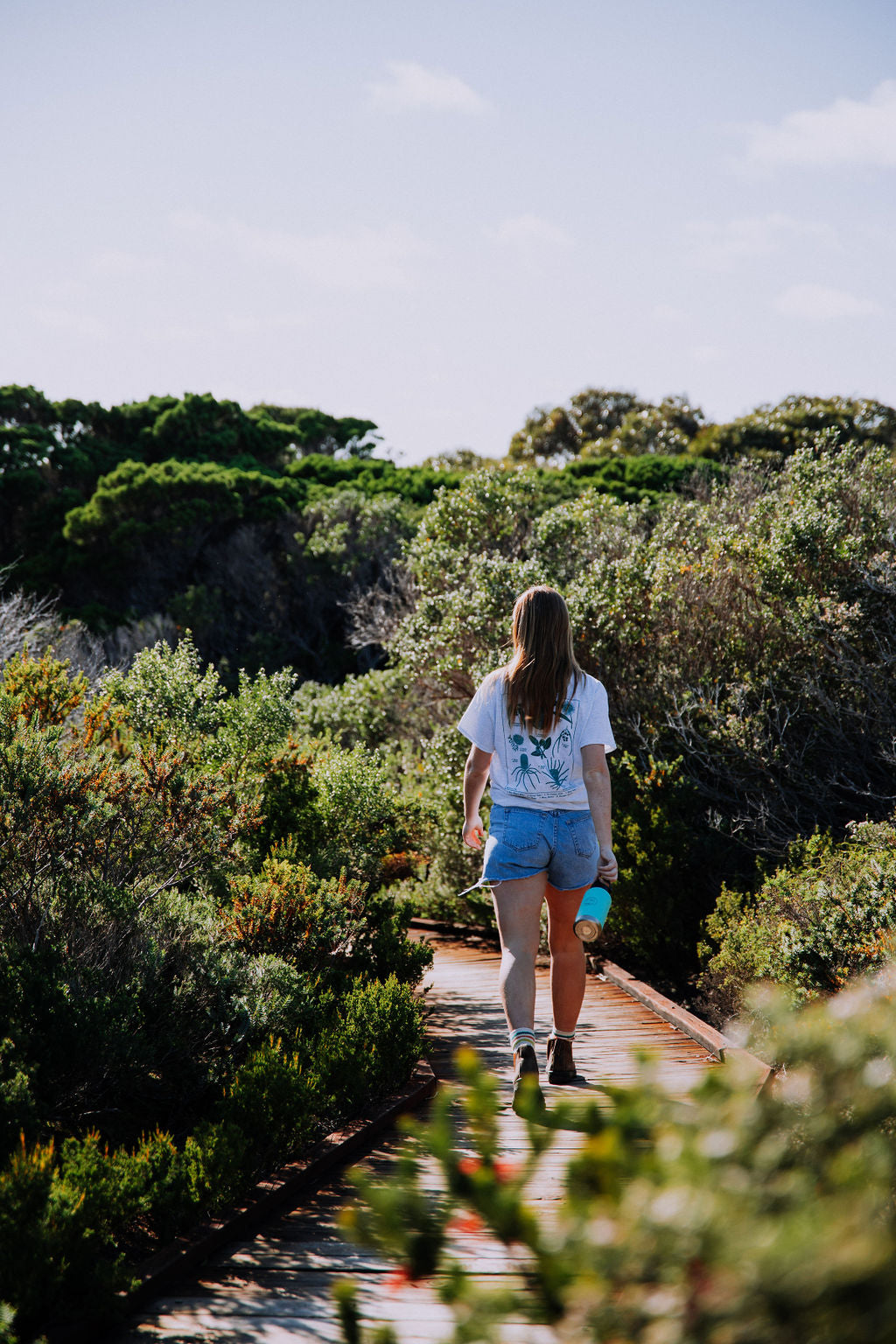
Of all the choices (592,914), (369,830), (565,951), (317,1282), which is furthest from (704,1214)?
(369,830)

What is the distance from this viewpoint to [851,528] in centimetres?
852

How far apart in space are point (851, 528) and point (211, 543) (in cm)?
2005

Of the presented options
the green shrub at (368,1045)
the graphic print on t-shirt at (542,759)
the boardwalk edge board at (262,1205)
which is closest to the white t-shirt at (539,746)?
the graphic print on t-shirt at (542,759)

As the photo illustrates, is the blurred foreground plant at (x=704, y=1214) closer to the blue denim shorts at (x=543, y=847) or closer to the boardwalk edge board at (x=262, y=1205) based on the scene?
the boardwalk edge board at (x=262, y=1205)

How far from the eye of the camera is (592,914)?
3.86 m

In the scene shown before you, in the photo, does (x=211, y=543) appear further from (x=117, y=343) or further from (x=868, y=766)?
(x=868, y=766)

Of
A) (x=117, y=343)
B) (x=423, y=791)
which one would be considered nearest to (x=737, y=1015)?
(x=423, y=791)

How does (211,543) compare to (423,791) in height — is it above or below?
above

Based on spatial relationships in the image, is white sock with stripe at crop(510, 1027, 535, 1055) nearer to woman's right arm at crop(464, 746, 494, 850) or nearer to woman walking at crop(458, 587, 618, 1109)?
woman walking at crop(458, 587, 618, 1109)

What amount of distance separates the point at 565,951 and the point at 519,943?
28 cm

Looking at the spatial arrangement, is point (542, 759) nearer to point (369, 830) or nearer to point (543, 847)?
point (543, 847)

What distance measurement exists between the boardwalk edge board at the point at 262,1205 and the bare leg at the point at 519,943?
2.53ft

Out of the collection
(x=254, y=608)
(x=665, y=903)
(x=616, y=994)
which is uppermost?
(x=254, y=608)

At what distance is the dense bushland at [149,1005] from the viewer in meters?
2.85
